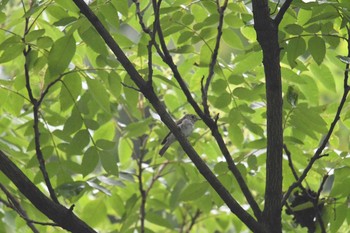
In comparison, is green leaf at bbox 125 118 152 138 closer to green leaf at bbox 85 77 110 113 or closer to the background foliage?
the background foliage

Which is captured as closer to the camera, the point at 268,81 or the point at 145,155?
the point at 268,81

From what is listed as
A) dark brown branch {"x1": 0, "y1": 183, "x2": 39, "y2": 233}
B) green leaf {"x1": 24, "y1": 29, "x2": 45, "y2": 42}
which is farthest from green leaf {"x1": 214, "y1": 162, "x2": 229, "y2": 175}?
green leaf {"x1": 24, "y1": 29, "x2": 45, "y2": 42}

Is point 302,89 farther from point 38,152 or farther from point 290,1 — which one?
point 38,152

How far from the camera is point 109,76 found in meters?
2.54

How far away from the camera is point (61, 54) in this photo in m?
2.32

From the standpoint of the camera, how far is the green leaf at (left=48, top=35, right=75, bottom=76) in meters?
2.32

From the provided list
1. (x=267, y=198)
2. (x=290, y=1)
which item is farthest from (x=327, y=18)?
(x=267, y=198)

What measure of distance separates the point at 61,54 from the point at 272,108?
0.80m

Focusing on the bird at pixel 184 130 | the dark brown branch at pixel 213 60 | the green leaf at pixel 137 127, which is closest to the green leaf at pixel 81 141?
the green leaf at pixel 137 127

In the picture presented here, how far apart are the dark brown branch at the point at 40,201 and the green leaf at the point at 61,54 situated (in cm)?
41

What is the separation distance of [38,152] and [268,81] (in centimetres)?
86

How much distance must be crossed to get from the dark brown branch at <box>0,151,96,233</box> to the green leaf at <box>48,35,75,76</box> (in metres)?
0.41

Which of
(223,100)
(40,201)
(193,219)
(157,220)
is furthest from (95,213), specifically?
(40,201)

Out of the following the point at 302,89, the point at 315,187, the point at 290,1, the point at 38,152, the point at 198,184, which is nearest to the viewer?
the point at 290,1
